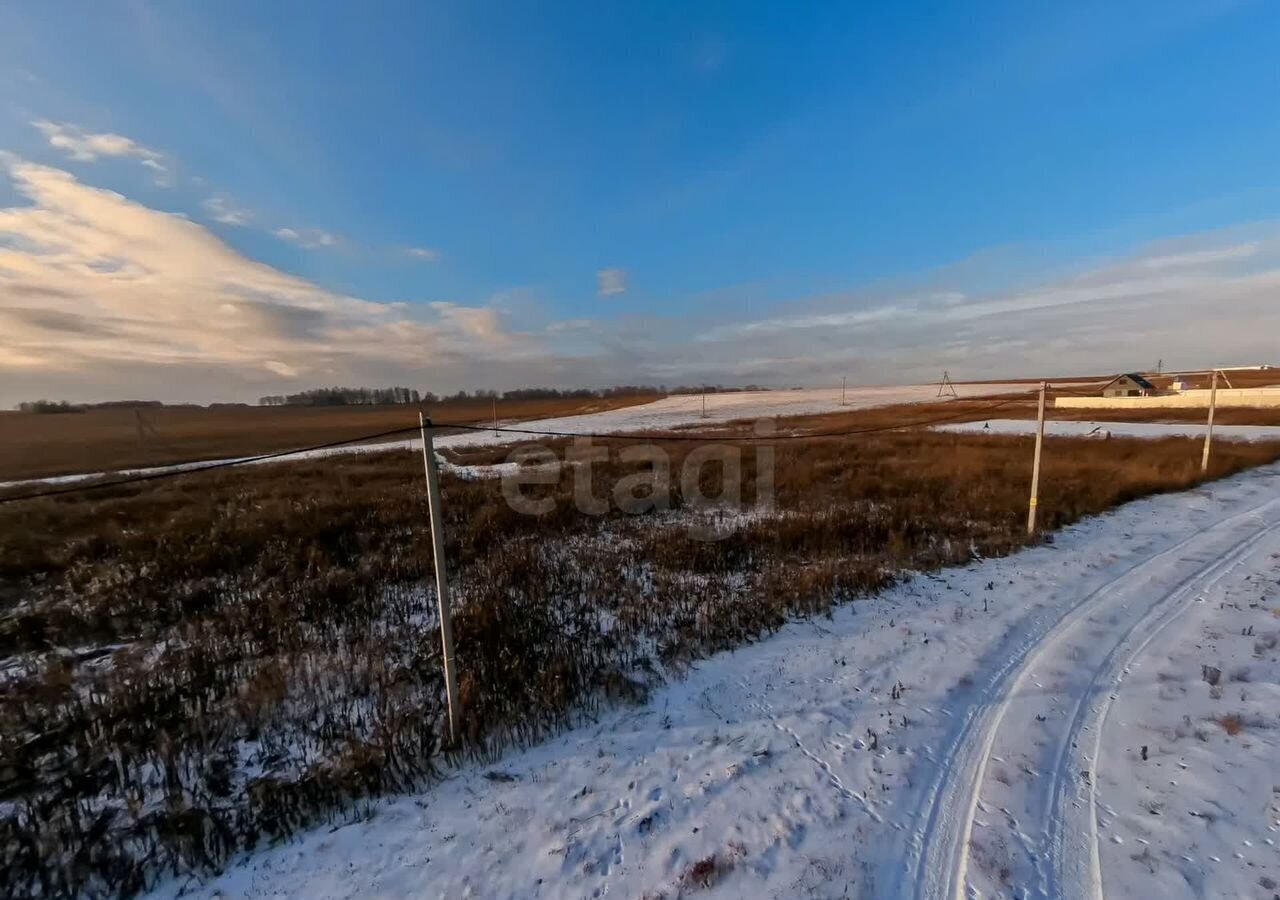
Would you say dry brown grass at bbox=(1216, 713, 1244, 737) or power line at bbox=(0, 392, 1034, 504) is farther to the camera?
power line at bbox=(0, 392, 1034, 504)

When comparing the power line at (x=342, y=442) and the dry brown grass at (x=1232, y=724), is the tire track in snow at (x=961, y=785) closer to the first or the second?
the dry brown grass at (x=1232, y=724)

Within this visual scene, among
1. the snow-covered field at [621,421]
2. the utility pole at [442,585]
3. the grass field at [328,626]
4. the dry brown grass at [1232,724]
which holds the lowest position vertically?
the snow-covered field at [621,421]

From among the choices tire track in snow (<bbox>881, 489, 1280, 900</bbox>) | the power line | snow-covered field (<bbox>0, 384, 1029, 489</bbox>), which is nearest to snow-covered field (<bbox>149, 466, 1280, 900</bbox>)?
tire track in snow (<bbox>881, 489, 1280, 900</bbox>)

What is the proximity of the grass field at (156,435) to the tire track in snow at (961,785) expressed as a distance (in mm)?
28110

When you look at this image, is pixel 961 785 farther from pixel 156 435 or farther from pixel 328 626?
pixel 156 435

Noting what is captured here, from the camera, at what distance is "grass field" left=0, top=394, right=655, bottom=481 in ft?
106

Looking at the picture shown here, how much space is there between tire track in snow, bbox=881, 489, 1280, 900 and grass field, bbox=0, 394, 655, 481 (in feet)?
92.2

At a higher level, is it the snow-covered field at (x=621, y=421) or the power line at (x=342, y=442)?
the power line at (x=342, y=442)

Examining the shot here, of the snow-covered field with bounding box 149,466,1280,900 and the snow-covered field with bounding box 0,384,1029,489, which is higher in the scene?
the snow-covered field with bounding box 149,466,1280,900

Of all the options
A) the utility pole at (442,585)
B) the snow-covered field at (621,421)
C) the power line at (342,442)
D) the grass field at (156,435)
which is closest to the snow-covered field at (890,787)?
the utility pole at (442,585)

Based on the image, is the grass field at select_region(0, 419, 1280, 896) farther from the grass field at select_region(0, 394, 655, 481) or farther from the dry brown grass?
the grass field at select_region(0, 394, 655, 481)

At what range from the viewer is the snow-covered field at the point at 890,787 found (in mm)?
3029

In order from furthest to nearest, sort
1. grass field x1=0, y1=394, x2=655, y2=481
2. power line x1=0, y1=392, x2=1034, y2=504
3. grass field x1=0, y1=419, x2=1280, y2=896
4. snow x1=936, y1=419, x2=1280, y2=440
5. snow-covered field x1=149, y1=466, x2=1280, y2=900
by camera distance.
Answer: grass field x1=0, y1=394, x2=655, y2=481, snow x1=936, y1=419, x2=1280, y2=440, power line x1=0, y1=392, x2=1034, y2=504, grass field x1=0, y1=419, x2=1280, y2=896, snow-covered field x1=149, y1=466, x2=1280, y2=900

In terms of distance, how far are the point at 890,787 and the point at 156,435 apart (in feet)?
205
